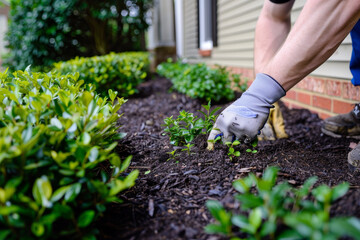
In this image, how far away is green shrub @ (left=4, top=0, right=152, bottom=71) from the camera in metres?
6.89

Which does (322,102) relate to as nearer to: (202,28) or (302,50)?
(302,50)

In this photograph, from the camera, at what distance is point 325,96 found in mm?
2869

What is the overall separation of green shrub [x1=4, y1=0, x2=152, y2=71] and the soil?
5.65 metres

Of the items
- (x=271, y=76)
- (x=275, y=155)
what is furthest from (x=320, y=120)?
(x=271, y=76)

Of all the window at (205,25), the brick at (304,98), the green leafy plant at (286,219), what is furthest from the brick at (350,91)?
the window at (205,25)

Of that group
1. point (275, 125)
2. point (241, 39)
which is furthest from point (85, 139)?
point (241, 39)

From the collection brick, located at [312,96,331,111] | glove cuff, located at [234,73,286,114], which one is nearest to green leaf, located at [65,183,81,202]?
glove cuff, located at [234,73,286,114]

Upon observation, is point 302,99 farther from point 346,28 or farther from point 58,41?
point 58,41

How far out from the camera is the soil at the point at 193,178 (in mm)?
1146

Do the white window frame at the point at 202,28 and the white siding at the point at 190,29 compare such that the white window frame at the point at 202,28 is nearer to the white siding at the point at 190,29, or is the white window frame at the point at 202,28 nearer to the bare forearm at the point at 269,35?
the white siding at the point at 190,29

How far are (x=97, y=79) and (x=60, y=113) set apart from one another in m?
2.81

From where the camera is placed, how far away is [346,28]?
Result: 1.43 meters

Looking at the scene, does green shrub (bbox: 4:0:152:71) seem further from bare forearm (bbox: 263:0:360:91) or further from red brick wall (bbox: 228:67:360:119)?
bare forearm (bbox: 263:0:360:91)

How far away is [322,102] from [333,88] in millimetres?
224
